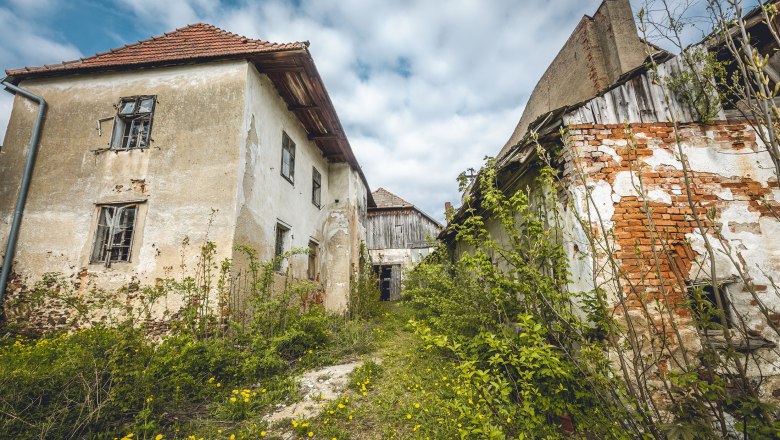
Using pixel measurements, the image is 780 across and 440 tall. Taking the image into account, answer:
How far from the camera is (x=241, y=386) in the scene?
12.9 feet

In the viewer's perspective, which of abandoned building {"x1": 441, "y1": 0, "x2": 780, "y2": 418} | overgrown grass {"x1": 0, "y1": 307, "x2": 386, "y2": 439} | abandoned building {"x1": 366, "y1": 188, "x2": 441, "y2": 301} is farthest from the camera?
abandoned building {"x1": 366, "y1": 188, "x2": 441, "y2": 301}

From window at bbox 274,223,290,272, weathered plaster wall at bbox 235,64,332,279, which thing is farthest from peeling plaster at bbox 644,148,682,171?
window at bbox 274,223,290,272

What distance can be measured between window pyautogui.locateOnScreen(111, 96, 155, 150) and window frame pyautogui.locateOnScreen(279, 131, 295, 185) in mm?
2660

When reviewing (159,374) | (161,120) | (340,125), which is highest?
(340,125)

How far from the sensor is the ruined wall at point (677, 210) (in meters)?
3.15

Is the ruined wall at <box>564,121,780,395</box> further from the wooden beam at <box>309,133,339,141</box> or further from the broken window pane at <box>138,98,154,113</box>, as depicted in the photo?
the broken window pane at <box>138,98,154,113</box>

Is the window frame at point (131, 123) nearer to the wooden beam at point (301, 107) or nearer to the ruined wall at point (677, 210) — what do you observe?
the wooden beam at point (301, 107)

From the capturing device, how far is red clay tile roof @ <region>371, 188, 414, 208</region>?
18.7 m

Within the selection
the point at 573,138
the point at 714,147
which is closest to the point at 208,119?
the point at 573,138

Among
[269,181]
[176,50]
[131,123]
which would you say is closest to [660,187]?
[269,181]

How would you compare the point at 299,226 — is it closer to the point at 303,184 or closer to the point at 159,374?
the point at 303,184

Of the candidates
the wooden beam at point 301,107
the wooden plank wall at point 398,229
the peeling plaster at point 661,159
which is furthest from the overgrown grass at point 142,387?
the wooden plank wall at point 398,229

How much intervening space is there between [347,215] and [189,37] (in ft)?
20.4

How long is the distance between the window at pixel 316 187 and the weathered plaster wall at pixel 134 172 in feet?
12.4
